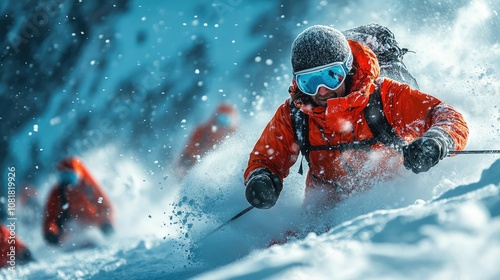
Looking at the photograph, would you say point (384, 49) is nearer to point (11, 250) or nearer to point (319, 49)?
point (319, 49)

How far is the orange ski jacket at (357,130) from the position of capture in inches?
122

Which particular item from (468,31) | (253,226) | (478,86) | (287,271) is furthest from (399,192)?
(468,31)

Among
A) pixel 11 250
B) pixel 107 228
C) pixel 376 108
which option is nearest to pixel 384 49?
pixel 376 108

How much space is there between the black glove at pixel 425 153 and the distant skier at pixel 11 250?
6377 millimetres

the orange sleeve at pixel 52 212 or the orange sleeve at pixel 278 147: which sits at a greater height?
the orange sleeve at pixel 52 212

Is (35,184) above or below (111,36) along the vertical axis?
Result: below

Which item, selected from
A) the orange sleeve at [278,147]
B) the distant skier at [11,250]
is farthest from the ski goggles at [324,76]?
the distant skier at [11,250]

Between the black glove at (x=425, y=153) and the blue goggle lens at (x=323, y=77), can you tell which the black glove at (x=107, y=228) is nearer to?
the blue goggle lens at (x=323, y=77)

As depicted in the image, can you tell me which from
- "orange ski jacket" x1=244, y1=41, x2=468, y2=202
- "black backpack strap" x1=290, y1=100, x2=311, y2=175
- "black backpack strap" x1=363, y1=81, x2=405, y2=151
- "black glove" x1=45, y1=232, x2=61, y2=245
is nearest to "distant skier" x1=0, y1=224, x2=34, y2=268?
"black glove" x1=45, y1=232, x2=61, y2=245

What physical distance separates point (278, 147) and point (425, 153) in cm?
120

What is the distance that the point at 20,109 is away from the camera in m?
17.4

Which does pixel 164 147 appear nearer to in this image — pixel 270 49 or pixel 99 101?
pixel 99 101

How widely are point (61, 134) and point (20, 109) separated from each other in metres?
2.29

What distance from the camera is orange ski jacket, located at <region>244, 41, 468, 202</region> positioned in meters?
3.09
